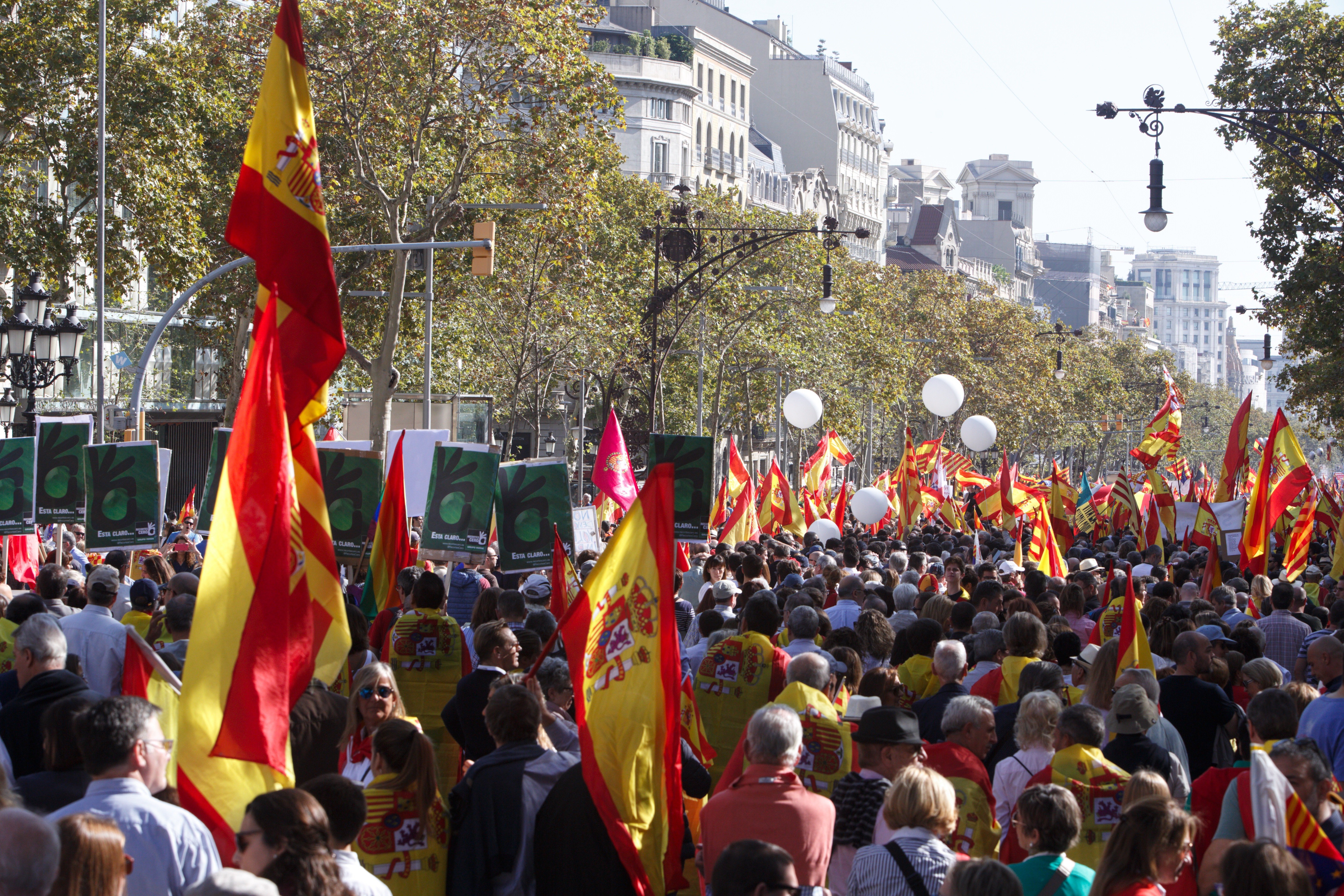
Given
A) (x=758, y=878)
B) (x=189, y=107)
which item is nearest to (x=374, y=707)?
(x=758, y=878)

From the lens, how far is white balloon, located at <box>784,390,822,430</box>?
27.8 metres

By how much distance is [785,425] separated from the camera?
64.1 meters

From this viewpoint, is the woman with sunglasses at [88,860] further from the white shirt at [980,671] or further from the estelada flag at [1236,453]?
the estelada flag at [1236,453]

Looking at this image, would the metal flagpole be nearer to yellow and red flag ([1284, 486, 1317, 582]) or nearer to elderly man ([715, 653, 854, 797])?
yellow and red flag ([1284, 486, 1317, 582])

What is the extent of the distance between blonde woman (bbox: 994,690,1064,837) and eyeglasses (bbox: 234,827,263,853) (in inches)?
120

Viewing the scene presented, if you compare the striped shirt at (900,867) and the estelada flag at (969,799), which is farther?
the estelada flag at (969,799)

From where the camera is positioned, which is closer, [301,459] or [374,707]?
[301,459]

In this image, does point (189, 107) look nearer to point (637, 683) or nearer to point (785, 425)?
point (637, 683)

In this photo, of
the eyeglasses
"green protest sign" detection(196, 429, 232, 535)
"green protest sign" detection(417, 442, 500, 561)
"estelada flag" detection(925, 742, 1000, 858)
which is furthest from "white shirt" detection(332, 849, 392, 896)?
"green protest sign" detection(417, 442, 500, 561)

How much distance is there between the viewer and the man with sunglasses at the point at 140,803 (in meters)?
4.08

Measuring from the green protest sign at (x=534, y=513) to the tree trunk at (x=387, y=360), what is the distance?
47.5 feet

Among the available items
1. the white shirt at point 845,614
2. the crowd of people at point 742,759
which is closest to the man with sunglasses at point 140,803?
the crowd of people at point 742,759

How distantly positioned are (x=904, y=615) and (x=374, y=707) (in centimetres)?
485

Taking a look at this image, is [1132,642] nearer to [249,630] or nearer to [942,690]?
[942,690]
